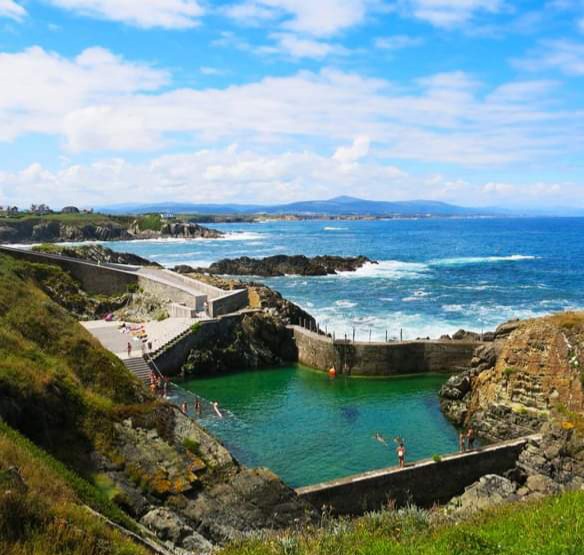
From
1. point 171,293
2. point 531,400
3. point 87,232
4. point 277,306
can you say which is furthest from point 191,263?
point 531,400

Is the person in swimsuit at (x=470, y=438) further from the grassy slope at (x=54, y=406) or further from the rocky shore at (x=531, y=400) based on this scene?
the grassy slope at (x=54, y=406)

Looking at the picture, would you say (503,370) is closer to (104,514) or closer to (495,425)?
(495,425)

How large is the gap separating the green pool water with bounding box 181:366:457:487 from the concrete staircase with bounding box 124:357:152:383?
2.53m

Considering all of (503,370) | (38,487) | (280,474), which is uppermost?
(38,487)

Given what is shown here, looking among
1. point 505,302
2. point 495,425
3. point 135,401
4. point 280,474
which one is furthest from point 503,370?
point 505,302

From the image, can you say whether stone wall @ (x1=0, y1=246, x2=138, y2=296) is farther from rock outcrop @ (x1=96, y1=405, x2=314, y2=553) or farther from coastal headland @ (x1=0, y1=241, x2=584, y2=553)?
rock outcrop @ (x1=96, y1=405, x2=314, y2=553)

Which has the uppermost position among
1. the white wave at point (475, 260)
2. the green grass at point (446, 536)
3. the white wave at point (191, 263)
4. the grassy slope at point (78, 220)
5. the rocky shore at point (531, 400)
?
the grassy slope at point (78, 220)

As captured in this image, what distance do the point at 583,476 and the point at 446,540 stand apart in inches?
493

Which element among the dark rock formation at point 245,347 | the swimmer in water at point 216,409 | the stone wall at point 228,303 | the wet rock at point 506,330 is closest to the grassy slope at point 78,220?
the stone wall at point 228,303

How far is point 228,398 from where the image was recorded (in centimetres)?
2856

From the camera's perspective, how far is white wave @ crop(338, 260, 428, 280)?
74.8 metres

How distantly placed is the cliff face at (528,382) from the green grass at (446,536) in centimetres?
1381

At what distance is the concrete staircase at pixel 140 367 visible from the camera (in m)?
28.1

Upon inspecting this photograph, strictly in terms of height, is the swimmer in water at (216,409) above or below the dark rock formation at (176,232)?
below
